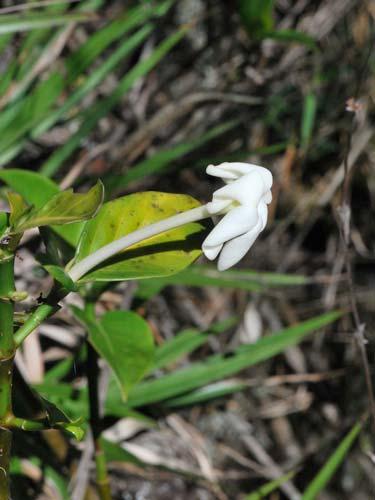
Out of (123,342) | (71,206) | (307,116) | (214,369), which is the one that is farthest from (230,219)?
(307,116)

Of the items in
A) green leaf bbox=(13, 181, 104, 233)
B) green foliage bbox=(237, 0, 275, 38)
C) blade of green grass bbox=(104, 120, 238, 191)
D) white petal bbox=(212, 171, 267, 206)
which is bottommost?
blade of green grass bbox=(104, 120, 238, 191)

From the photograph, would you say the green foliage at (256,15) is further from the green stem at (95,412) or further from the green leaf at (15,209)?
the green leaf at (15,209)

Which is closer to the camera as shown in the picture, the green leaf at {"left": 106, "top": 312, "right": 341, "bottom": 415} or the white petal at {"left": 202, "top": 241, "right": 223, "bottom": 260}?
the white petal at {"left": 202, "top": 241, "right": 223, "bottom": 260}

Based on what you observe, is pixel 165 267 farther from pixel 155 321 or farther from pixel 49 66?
pixel 49 66

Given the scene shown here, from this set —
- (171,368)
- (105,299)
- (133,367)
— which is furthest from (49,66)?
(133,367)

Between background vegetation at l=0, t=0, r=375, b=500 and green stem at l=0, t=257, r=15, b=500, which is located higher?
green stem at l=0, t=257, r=15, b=500

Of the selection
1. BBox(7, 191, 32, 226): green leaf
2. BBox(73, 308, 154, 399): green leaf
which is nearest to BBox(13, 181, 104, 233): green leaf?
BBox(7, 191, 32, 226): green leaf

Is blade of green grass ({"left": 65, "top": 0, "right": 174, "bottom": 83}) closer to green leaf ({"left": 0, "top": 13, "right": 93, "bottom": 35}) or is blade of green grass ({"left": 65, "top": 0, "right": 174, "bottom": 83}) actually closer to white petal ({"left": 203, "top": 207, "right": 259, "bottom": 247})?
green leaf ({"left": 0, "top": 13, "right": 93, "bottom": 35})
